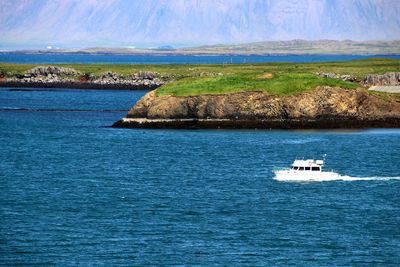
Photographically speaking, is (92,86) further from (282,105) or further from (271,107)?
(282,105)

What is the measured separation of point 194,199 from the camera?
63938mm

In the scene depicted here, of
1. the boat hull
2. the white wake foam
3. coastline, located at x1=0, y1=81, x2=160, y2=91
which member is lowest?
coastline, located at x1=0, y1=81, x2=160, y2=91

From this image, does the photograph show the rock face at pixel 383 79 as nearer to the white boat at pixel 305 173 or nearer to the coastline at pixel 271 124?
the coastline at pixel 271 124

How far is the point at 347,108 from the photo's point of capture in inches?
4232

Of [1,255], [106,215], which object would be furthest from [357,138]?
[1,255]

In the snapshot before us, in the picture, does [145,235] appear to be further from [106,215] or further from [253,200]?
[253,200]

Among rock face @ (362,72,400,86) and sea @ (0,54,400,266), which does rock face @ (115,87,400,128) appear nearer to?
sea @ (0,54,400,266)

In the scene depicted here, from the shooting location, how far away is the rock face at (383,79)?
153875mm

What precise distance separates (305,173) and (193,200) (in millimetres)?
11832

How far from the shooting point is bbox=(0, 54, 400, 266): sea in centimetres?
4997

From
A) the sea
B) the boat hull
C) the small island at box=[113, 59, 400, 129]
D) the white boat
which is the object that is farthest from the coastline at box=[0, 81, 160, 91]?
the boat hull

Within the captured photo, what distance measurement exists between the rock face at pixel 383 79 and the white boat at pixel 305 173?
3202 inches

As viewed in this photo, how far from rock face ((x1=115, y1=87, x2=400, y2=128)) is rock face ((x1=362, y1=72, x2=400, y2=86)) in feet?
149

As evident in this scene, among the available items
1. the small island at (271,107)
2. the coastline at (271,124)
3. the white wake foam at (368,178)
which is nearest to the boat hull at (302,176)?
the white wake foam at (368,178)
